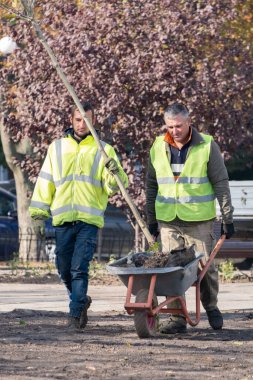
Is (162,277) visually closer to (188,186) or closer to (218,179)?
(188,186)

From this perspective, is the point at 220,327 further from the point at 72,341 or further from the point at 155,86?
the point at 155,86

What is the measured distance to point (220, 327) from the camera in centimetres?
1061

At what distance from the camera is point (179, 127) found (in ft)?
33.8

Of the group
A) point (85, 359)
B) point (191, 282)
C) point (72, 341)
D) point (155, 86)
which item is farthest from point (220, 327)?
point (155, 86)

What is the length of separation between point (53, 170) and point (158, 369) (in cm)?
286

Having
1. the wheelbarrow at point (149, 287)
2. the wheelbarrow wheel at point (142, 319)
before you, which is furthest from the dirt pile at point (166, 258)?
the wheelbarrow wheel at point (142, 319)

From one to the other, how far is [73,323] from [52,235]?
13479 millimetres

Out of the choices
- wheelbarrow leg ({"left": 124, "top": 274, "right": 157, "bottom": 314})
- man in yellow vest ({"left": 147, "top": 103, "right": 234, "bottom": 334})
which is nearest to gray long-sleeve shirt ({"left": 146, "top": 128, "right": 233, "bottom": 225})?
man in yellow vest ({"left": 147, "top": 103, "right": 234, "bottom": 334})

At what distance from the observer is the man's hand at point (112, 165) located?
1017cm

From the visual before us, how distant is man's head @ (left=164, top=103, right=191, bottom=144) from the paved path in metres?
2.54

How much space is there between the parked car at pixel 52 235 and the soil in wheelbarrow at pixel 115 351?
10.7 metres

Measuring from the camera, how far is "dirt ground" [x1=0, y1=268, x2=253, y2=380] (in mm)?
7981

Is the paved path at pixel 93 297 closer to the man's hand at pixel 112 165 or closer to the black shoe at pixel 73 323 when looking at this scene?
the black shoe at pixel 73 323

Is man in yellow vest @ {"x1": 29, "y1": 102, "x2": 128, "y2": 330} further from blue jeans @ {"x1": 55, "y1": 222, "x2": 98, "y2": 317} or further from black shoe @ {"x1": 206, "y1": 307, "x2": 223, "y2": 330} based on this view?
black shoe @ {"x1": 206, "y1": 307, "x2": 223, "y2": 330}
